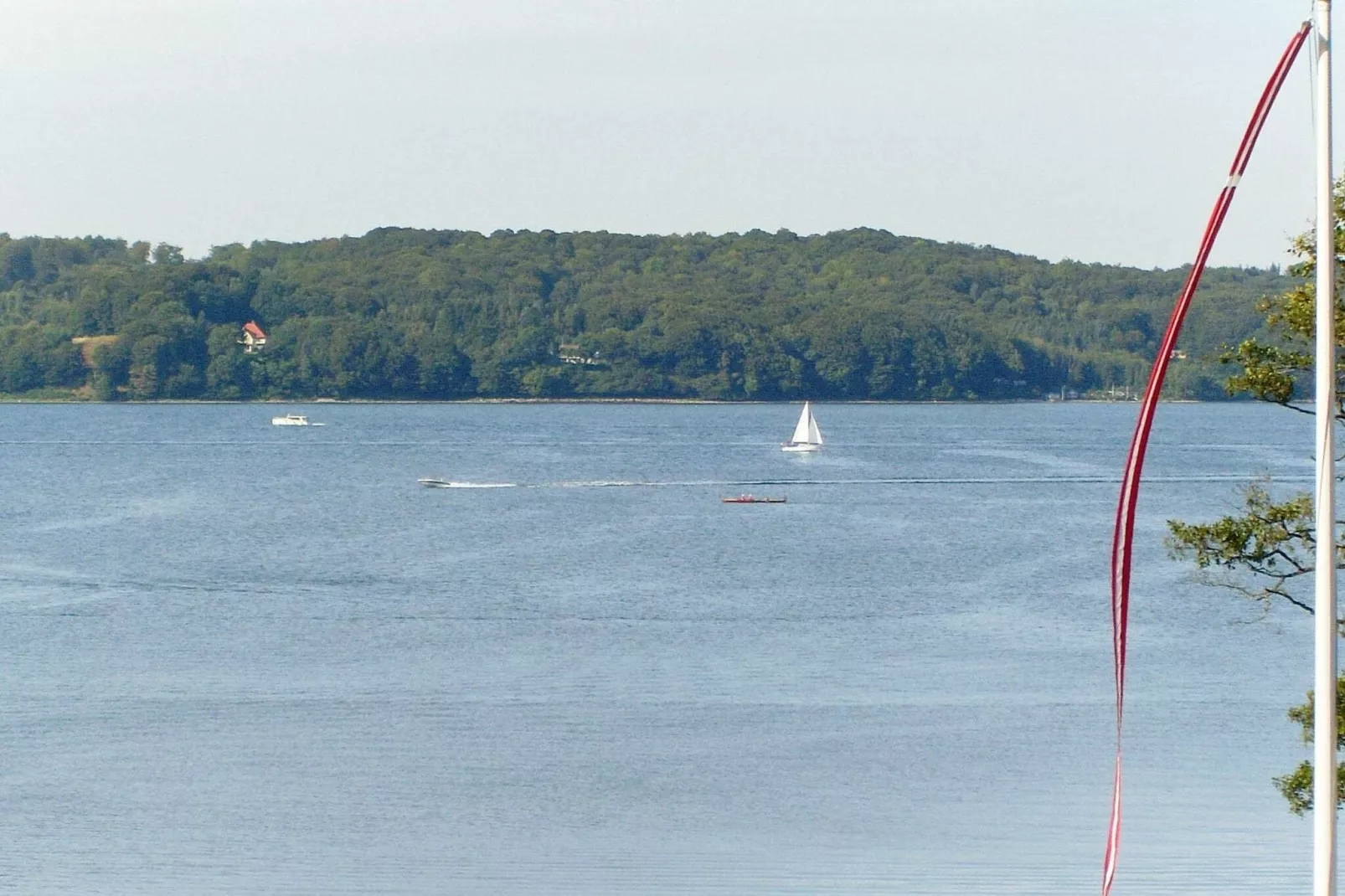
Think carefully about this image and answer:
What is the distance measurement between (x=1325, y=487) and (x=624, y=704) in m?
24.5

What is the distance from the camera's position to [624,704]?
31766 mm

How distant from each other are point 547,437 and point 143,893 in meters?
114

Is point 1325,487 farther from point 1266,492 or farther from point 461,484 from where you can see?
point 461,484

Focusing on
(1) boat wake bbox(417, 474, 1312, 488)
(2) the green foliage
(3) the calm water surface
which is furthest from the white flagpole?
(1) boat wake bbox(417, 474, 1312, 488)

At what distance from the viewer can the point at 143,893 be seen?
2086 centimetres

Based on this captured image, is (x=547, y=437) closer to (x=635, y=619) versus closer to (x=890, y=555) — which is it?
(x=890, y=555)

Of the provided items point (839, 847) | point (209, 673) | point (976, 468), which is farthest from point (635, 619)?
point (976, 468)

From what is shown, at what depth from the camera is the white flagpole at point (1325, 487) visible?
8.02 m

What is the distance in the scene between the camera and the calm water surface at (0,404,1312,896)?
22.5 metres

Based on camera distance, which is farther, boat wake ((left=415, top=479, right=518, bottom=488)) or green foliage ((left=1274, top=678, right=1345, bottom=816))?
boat wake ((left=415, top=479, right=518, bottom=488))

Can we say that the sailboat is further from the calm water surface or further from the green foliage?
the green foliage

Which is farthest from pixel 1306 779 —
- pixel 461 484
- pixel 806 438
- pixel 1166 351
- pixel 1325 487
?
pixel 806 438

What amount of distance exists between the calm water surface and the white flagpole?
869 cm

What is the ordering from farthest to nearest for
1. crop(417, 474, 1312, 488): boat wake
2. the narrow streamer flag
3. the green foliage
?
crop(417, 474, 1312, 488): boat wake < the green foliage < the narrow streamer flag
